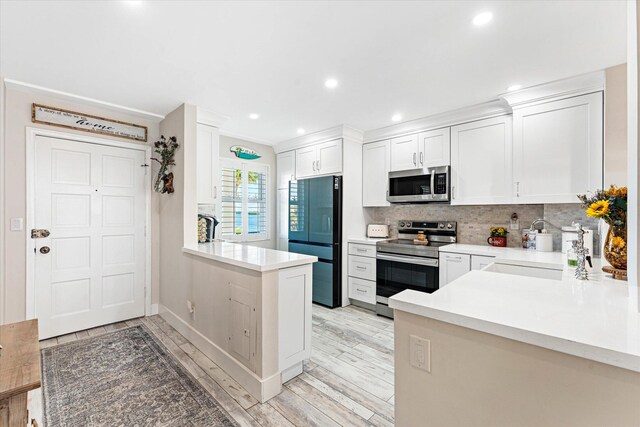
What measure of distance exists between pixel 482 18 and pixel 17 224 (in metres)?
4.27

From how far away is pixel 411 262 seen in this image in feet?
10.9

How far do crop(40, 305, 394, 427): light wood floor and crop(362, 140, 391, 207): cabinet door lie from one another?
1.73 m

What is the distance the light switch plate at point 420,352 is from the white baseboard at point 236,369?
1.34 meters

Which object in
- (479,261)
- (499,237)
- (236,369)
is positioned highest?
(499,237)

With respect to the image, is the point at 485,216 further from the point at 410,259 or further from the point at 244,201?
the point at 244,201

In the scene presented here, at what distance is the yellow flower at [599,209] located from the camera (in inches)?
57.8

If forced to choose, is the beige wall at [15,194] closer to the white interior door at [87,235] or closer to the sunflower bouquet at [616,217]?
the white interior door at [87,235]

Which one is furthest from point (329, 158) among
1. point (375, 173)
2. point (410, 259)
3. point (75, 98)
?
point (75, 98)

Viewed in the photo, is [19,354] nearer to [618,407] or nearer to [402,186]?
[618,407]

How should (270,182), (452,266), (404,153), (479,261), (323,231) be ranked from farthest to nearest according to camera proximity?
(270,182), (323,231), (404,153), (452,266), (479,261)

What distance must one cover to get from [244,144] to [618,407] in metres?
4.62

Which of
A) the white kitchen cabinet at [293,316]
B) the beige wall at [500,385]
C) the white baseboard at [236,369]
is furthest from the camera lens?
the white kitchen cabinet at [293,316]

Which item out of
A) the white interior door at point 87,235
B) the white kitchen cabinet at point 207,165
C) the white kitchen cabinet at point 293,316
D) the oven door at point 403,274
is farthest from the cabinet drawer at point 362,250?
the white interior door at point 87,235

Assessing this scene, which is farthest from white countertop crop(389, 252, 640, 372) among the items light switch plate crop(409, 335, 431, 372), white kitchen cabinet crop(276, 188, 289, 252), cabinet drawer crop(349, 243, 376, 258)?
white kitchen cabinet crop(276, 188, 289, 252)
